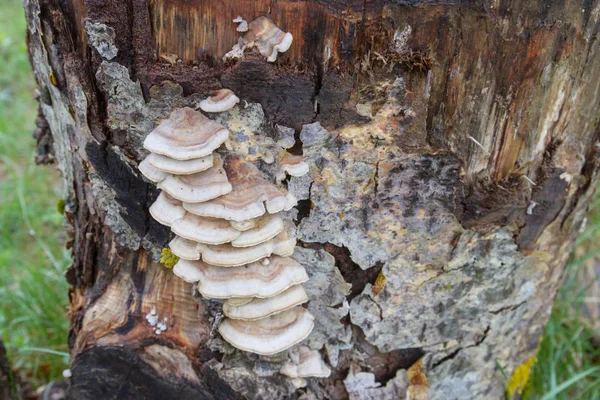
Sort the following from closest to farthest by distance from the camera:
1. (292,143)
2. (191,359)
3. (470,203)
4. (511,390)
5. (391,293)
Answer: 1. (292,143)
2. (470,203)
3. (391,293)
4. (191,359)
5. (511,390)

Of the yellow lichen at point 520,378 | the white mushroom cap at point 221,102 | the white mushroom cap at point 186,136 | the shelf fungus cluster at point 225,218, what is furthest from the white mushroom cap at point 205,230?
the yellow lichen at point 520,378

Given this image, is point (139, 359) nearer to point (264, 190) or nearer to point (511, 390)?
point (264, 190)

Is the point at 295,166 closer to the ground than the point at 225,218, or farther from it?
→ farther from it

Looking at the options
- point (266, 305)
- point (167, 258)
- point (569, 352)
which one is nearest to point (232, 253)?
point (266, 305)

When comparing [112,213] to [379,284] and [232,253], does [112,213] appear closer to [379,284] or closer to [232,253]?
[232,253]

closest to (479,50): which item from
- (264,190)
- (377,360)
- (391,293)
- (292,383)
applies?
(264,190)

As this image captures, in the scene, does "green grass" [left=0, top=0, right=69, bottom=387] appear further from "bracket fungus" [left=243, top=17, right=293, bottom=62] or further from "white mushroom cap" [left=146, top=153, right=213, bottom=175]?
"bracket fungus" [left=243, top=17, right=293, bottom=62]
